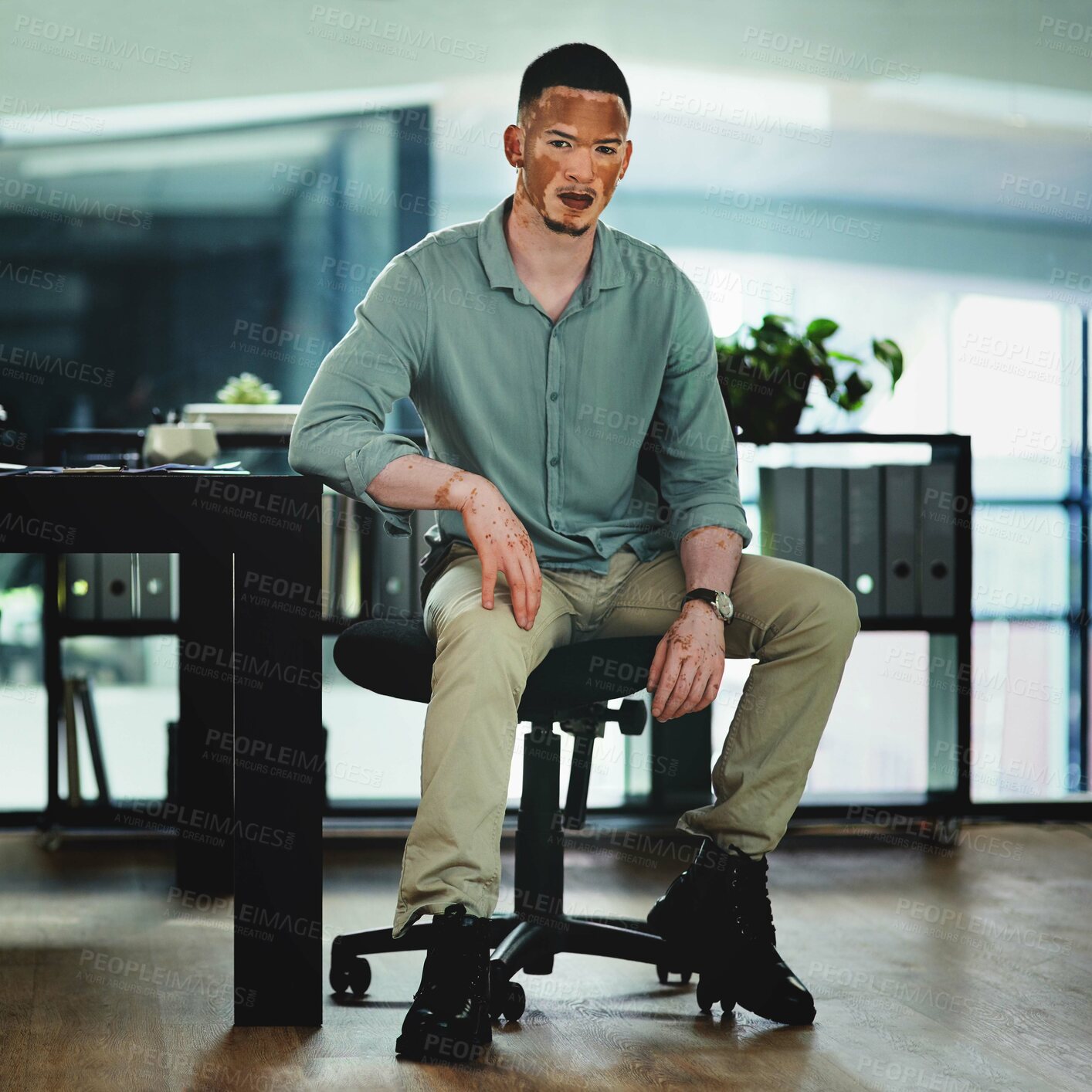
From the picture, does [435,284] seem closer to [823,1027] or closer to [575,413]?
[575,413]

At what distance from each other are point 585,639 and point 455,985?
54 cm

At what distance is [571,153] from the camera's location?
175 cm

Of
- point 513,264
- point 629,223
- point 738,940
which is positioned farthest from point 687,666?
point 629,223

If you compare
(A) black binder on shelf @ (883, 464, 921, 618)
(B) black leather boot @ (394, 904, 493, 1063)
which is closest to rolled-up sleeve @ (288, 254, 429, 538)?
(B) black leather boot @ (394, 904, 493, 1063)

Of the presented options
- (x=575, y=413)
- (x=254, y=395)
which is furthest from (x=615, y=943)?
(x=254, y=395)

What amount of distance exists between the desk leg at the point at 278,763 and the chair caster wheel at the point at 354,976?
0.16 m

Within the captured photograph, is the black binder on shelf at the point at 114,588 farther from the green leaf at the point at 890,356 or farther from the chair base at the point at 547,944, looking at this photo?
the green leaf at the point at 890,356

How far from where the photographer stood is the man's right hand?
1547 millimetres

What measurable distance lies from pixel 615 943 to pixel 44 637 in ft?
4.90

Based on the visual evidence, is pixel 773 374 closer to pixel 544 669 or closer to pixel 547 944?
pixel 544 669

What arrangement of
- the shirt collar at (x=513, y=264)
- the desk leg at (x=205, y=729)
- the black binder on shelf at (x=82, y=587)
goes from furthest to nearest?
the black binder on shelf at (x=82, y=587), the desk leg at (x=205, y=729), the shirt collar at (x=513, y=264)

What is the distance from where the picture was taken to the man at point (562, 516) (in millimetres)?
1476

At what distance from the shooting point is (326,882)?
2.44 metres

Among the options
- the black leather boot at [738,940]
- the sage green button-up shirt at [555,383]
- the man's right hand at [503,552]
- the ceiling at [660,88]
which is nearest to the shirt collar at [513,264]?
the sage green button-up shirt at [555,383]
